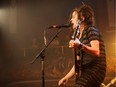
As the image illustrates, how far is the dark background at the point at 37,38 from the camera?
11.3ft

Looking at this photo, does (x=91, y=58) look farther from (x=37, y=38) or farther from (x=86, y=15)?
(x=37, y=38)

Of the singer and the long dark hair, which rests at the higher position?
the long dark hair

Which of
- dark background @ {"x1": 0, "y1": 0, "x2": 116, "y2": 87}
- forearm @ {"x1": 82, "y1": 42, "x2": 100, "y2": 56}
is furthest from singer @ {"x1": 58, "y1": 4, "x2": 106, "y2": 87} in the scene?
dark background @ {"x1": 0, "y1": 0, "x2": 116, "y2": 87}

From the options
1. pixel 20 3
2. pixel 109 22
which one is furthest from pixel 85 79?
pixel 20 3

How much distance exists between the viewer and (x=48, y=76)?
343cm

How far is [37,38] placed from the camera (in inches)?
141

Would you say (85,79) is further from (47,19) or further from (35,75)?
(47,19)

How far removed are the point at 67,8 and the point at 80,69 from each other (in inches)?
86.0

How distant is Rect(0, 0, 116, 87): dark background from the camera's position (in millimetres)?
3439

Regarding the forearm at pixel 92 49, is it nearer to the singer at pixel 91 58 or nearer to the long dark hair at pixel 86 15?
the singer at pixel 91 58

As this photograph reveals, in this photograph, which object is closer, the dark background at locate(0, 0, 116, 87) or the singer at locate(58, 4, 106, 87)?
the singer at locate(58, 4, 106, 87)

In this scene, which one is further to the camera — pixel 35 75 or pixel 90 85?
pixel 35 75

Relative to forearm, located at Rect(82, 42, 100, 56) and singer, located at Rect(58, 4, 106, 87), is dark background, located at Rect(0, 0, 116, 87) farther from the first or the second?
forearm, located at Rect(82, 42, 100, 56)

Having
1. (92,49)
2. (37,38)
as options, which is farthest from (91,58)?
(37,38)
